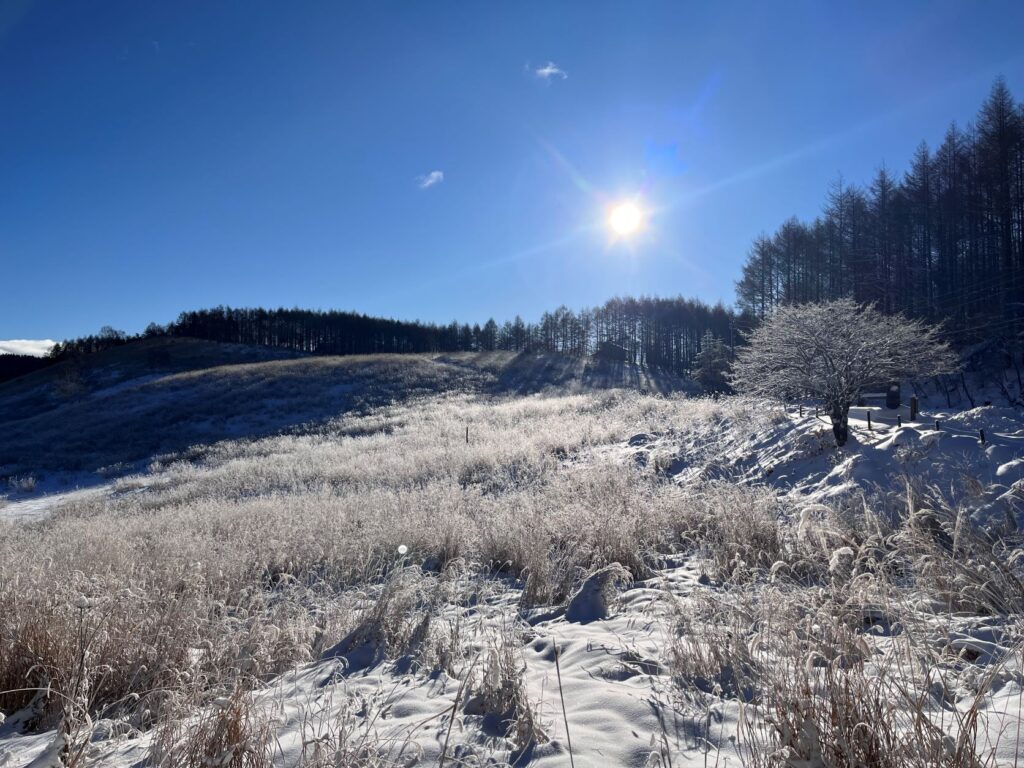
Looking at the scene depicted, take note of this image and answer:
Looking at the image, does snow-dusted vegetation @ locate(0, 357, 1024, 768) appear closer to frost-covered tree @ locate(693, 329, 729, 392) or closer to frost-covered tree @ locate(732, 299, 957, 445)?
frost-covered tree @ locate(732, 299, 957, 445)

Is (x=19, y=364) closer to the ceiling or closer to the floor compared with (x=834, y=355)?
closer to the ceiling

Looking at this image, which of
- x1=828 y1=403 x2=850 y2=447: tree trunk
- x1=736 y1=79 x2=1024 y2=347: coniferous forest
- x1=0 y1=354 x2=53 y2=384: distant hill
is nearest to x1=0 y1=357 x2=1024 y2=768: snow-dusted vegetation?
x1=828 y1=403 x2=850 y2=447: tree trunk

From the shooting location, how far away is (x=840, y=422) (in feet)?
29.7

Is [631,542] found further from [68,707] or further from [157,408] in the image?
[157,408]

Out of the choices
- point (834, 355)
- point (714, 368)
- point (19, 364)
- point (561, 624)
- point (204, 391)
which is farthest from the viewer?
point (19, 364)

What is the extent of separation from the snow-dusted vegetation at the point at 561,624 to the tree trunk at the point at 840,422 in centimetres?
24

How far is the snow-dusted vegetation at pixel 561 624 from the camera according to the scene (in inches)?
76.7

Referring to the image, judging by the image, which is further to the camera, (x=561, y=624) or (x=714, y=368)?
(x=714, y=368)

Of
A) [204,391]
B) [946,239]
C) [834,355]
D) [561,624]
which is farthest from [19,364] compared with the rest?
[946,239]

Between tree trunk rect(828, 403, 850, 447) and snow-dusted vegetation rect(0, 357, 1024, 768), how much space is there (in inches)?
9.3

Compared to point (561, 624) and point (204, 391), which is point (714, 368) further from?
point (204, 391)

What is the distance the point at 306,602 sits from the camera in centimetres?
464

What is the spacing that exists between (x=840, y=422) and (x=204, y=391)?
40.9 meters

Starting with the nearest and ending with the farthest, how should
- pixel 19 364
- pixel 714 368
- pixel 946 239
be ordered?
pixel 946 239 → pixel 714 368 → pixel 19 364
